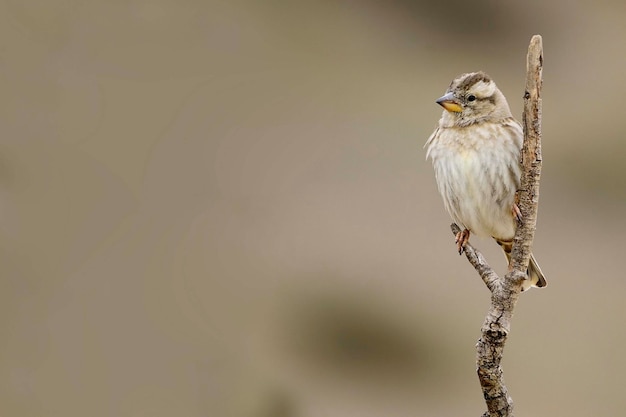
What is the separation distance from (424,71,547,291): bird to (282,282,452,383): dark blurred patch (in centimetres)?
224

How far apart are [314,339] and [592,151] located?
2.10 metres

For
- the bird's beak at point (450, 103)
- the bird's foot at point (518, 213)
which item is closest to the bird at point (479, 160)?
the bird's beak at point (450, 103)

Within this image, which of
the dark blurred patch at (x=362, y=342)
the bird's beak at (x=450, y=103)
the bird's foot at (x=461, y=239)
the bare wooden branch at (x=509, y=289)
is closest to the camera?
the bare wooden branch at (x=509, y=289)

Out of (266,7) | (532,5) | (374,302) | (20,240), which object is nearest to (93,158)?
(20,240)

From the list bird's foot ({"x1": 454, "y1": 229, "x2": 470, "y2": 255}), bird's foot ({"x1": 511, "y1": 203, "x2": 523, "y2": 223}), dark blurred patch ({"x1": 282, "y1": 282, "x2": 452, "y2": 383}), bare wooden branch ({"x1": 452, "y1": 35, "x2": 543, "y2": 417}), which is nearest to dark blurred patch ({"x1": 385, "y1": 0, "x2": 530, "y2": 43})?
dark blurred patch ({"x1": 282, "y1": 282, "x2": 452, "y2": 383})

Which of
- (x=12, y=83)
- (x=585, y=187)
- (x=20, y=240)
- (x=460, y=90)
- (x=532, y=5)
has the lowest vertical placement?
(x=20, y=240)

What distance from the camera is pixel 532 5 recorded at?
5.26 metres

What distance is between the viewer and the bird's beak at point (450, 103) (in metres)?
2.70

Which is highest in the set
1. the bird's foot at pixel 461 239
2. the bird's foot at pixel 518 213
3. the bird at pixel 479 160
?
the bird at pixel 479 160

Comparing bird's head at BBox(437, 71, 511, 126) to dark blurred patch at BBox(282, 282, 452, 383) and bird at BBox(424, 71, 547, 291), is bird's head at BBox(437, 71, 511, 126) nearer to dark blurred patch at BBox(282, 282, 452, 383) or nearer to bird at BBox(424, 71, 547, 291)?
bird at BBox(424, 71, 547, 291)

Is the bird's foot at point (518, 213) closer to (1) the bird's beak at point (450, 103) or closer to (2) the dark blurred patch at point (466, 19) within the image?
(1) the bird's beak at point (450, 103)

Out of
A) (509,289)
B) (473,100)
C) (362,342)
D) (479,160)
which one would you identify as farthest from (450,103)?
(362,342)

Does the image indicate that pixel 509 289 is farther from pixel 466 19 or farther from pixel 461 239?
pixel 466 19

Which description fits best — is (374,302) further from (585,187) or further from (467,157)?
(467,157)
